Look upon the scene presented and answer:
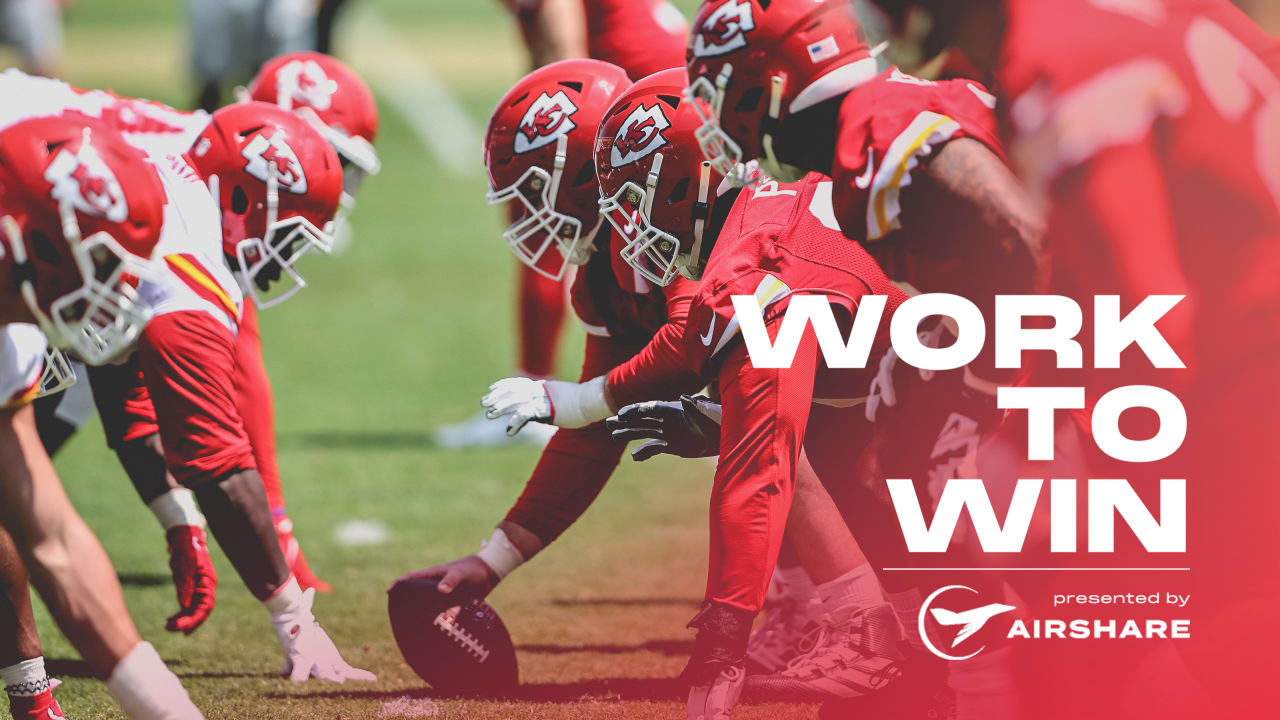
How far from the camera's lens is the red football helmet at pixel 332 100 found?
4977 mm

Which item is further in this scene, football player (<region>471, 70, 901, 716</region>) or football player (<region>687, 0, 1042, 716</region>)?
football player (<region>471, 70, 901, 716</region>)

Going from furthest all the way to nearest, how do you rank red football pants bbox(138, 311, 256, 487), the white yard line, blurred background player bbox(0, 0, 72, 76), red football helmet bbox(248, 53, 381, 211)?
the white yard line, blurred background player bbox(0, 0, 72, 76), red football helmet bbox(248, 53, 381, 211), red football pants bbox(138, 311, 256, 487)

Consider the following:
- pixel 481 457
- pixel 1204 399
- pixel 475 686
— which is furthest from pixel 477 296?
pixel 1204 399

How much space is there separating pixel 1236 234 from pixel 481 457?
5.02 metres

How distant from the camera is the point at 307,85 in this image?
5023 mm

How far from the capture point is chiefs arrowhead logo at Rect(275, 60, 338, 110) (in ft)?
16.4

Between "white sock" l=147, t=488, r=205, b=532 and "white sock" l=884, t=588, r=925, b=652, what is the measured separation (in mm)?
2030

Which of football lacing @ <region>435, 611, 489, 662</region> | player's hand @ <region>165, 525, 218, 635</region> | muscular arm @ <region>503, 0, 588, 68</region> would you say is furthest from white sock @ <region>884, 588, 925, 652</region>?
muscular arm @ <region>503, 0, 588, 68</region>

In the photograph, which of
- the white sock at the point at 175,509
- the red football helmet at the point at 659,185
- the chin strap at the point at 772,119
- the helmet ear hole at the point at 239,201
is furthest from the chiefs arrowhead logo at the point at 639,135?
the white sock at the point at 175,509

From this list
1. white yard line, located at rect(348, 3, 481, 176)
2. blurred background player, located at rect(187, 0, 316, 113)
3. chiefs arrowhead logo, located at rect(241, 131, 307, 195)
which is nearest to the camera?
chiefs arrowhead logo, located at rect(241, 131, 307, 195)

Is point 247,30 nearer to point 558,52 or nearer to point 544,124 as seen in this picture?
point 558,52

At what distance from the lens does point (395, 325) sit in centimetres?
1023

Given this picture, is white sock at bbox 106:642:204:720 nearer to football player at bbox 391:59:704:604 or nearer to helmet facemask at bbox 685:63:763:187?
football player at bbox 391:59:704:604

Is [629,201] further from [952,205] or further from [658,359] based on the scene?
[952,205]
